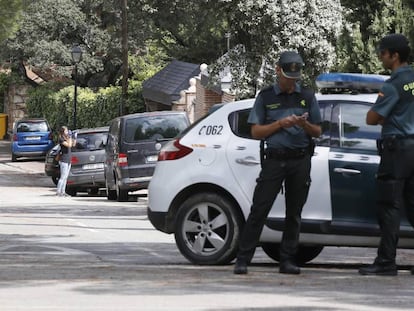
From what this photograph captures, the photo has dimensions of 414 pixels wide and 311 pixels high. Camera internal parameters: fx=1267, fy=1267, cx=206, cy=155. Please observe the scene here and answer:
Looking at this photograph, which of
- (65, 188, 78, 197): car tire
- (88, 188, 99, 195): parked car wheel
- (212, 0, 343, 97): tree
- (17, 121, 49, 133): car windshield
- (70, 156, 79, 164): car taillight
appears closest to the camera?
(212, 0, 343, 97): tree

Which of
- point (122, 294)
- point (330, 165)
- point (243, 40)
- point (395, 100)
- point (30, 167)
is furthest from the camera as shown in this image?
point (30, 167)

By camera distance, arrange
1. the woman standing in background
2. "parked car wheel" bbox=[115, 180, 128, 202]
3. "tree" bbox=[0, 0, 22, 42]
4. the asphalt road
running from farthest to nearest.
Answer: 1. "tree" bbox=[0, 0, 22, 42]
2. the woman standing in background
3. "parked car wheel" bbox=[115, 180, 128, 202]
4. the asphalt road

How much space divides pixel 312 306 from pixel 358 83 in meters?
3.27

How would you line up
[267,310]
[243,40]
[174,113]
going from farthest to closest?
[243,40] < [174,113] < [267,310]

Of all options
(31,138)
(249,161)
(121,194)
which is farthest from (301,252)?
(31,138)

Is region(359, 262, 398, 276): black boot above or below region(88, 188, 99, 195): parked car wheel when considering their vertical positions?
above

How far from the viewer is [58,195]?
29859mm

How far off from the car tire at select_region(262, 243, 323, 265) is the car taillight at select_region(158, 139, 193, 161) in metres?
1.16

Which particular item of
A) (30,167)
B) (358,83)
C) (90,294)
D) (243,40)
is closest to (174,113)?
(243,40)

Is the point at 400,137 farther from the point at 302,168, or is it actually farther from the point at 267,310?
the point at 267,310

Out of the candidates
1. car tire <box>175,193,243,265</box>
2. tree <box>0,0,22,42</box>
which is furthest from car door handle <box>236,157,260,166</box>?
tree <box>0,0,22,42</box>

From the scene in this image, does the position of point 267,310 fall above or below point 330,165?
below

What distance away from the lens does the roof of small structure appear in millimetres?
43594

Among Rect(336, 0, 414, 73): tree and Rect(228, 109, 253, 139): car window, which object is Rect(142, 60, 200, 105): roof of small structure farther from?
Rect(228, 109, 253, 139): car window
